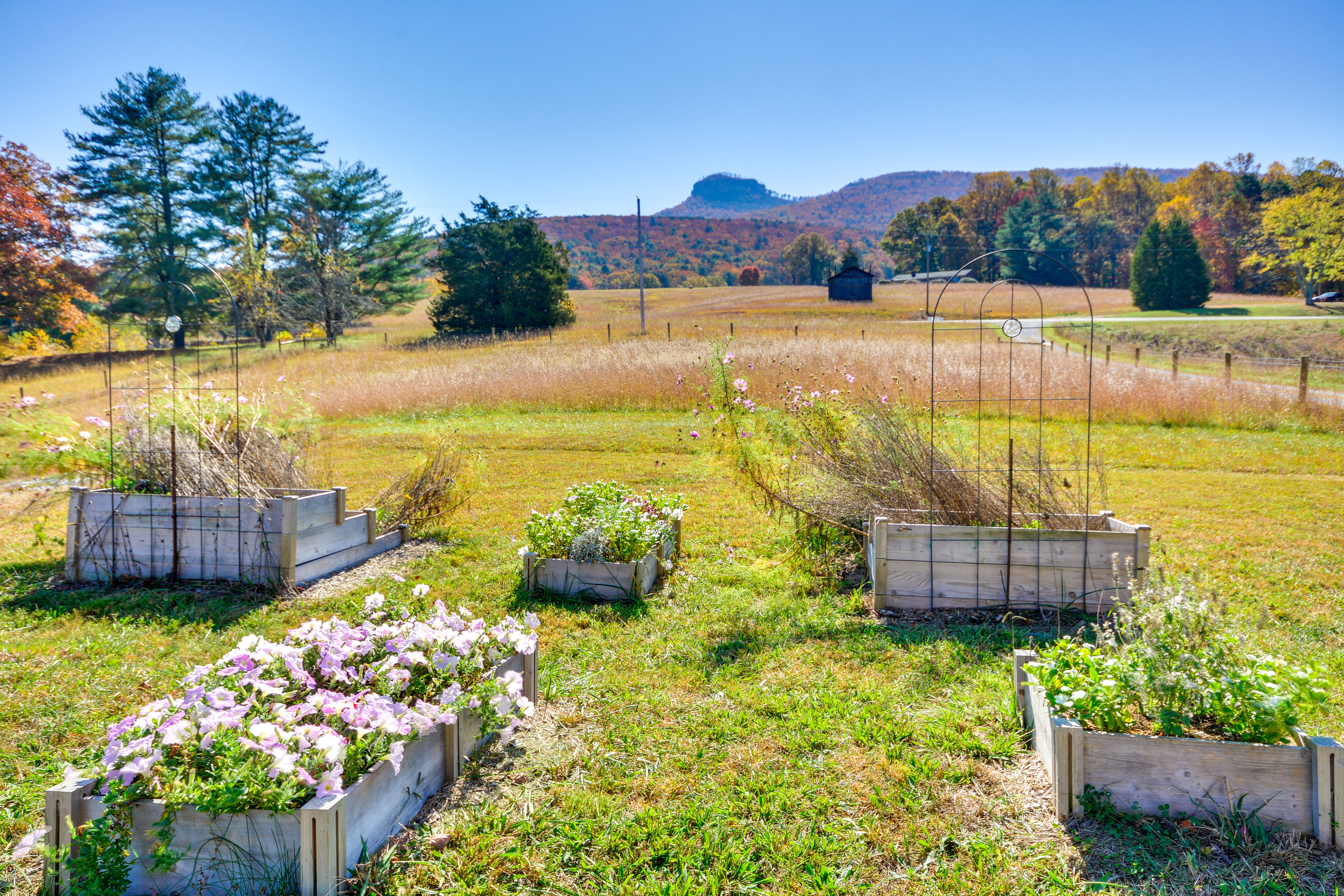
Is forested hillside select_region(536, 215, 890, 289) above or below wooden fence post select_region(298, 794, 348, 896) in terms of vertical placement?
above

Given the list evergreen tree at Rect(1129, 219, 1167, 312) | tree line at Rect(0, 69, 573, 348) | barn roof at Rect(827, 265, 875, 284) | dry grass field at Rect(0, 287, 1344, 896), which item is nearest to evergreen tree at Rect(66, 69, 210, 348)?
tree line at Rect(0, 69, 573, 348)

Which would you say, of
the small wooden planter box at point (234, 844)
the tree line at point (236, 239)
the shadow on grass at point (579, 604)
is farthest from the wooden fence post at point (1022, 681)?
the tree line at point (236, 239)

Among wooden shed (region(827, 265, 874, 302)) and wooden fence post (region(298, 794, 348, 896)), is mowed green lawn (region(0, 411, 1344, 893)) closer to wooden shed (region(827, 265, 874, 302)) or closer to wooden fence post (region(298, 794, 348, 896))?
wooden fence post (region(298, 794, 348, 896))

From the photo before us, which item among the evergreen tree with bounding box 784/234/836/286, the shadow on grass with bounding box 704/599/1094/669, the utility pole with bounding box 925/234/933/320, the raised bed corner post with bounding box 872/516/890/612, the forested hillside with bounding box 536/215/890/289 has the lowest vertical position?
the shadow on grass with bounding box 704/599/1094/669

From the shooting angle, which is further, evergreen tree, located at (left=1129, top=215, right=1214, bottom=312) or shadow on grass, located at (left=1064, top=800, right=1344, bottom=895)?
evergreen tree, located at (left=1129, top=215, right=1214, bottom=312)

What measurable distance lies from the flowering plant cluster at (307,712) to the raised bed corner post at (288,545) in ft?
6.40

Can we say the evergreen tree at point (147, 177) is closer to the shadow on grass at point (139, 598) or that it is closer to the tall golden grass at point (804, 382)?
the tall golden grass at point (804, 382)

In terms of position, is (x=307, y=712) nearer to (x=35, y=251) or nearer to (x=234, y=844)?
(x=234, y=844)

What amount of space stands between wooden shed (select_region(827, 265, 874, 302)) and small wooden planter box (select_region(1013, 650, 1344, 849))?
48.6 m

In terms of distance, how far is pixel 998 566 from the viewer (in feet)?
13.5

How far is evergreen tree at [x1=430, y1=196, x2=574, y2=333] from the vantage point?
105 feet

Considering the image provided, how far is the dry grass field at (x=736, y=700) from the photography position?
219 centimetres

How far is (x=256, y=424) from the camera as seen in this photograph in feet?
17.4

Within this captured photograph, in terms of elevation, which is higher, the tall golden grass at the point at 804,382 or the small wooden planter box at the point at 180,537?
the tall golden grass at the point at 804,382
